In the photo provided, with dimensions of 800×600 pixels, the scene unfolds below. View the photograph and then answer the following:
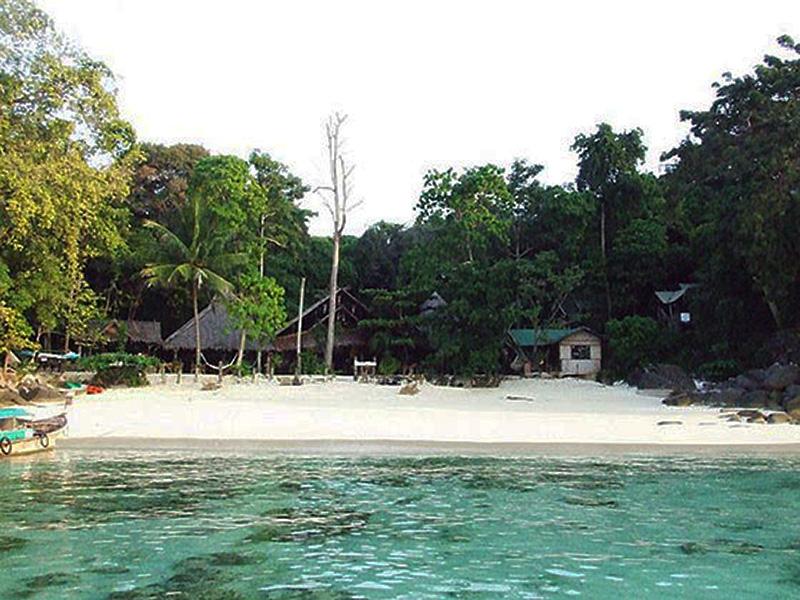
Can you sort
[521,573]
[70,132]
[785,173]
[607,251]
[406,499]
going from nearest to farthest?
[521,573] → [406,499] → [70,132] → [785,173] → [607,251]

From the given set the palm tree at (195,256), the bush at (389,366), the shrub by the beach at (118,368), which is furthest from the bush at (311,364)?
the shrub by the beach at (118,368)

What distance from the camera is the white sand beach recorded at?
1652 cm

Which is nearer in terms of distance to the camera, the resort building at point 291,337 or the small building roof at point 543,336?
the small building roof at point 543,336

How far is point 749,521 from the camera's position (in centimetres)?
990

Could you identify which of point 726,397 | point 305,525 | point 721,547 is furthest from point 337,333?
point 721,547

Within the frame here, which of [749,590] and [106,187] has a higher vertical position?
[106,187]

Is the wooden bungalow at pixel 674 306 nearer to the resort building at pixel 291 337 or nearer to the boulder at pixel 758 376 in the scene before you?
the boulder at pixel 758 376

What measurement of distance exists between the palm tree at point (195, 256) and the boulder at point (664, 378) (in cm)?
1489

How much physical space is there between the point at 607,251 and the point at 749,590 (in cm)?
3270

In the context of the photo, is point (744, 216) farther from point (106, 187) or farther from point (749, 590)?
point (749, 590)

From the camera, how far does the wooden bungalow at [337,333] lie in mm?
36375

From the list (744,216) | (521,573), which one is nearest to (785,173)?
(744,216)

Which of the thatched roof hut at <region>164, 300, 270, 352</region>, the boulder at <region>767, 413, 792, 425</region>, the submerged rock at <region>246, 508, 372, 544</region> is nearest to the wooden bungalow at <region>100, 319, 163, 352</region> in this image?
the thatched roof hut at <region>164, 300, 270, 352</region>

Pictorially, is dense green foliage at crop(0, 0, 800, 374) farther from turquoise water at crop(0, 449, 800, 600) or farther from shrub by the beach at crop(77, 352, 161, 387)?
turquoise water at crop(0, 449, 800, 600)
